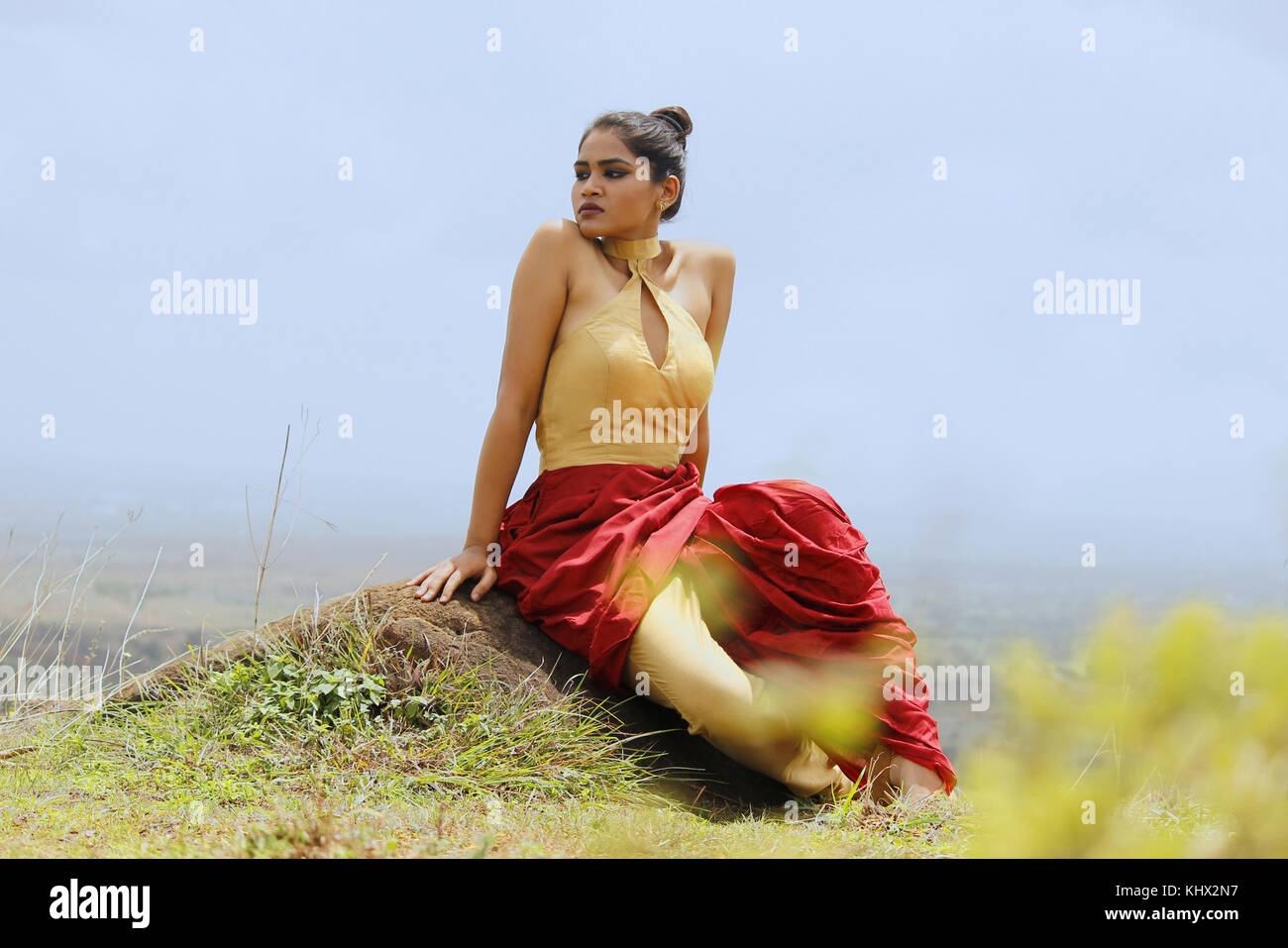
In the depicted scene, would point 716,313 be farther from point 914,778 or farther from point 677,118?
point 914,778

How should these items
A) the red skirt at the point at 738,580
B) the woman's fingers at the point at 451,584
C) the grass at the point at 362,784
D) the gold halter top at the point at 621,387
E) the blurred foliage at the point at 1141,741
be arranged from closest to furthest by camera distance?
the blurred foliage at the point at 1141,741
the grass at the point at 362,784
the red skirt at the point at 738,580
the woman's fingers at the point at 451,584
the gold halter top at the point at 621,387

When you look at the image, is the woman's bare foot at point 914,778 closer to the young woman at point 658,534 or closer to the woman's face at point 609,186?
the young woman at point 658,534

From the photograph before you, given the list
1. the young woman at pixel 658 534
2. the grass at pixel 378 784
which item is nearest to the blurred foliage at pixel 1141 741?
the grass at pixel 378 784

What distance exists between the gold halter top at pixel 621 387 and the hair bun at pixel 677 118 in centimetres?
60

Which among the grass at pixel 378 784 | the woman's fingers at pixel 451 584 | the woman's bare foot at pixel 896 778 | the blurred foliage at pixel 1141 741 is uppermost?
the blurred foliage at pixel 1141 741

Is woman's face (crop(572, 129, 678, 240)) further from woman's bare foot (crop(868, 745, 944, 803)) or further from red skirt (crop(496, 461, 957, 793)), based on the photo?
woman's bare foot (crop(868, 745, 944, 803))

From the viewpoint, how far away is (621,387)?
14.0 feet

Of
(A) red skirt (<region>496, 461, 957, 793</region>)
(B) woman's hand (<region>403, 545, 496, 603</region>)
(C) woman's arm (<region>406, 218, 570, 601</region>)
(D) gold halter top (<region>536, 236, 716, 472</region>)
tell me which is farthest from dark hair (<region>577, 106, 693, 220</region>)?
(B) woman's hand (<region>403, 545, 496, 603</region>)

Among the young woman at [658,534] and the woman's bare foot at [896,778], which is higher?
the young woman at [658,534]

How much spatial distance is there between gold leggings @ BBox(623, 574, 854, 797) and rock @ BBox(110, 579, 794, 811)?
0.12m

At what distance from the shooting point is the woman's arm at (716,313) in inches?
191

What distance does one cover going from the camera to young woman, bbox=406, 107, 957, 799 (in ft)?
12.7

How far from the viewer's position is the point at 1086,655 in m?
0.79

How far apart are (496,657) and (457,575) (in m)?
0.40
